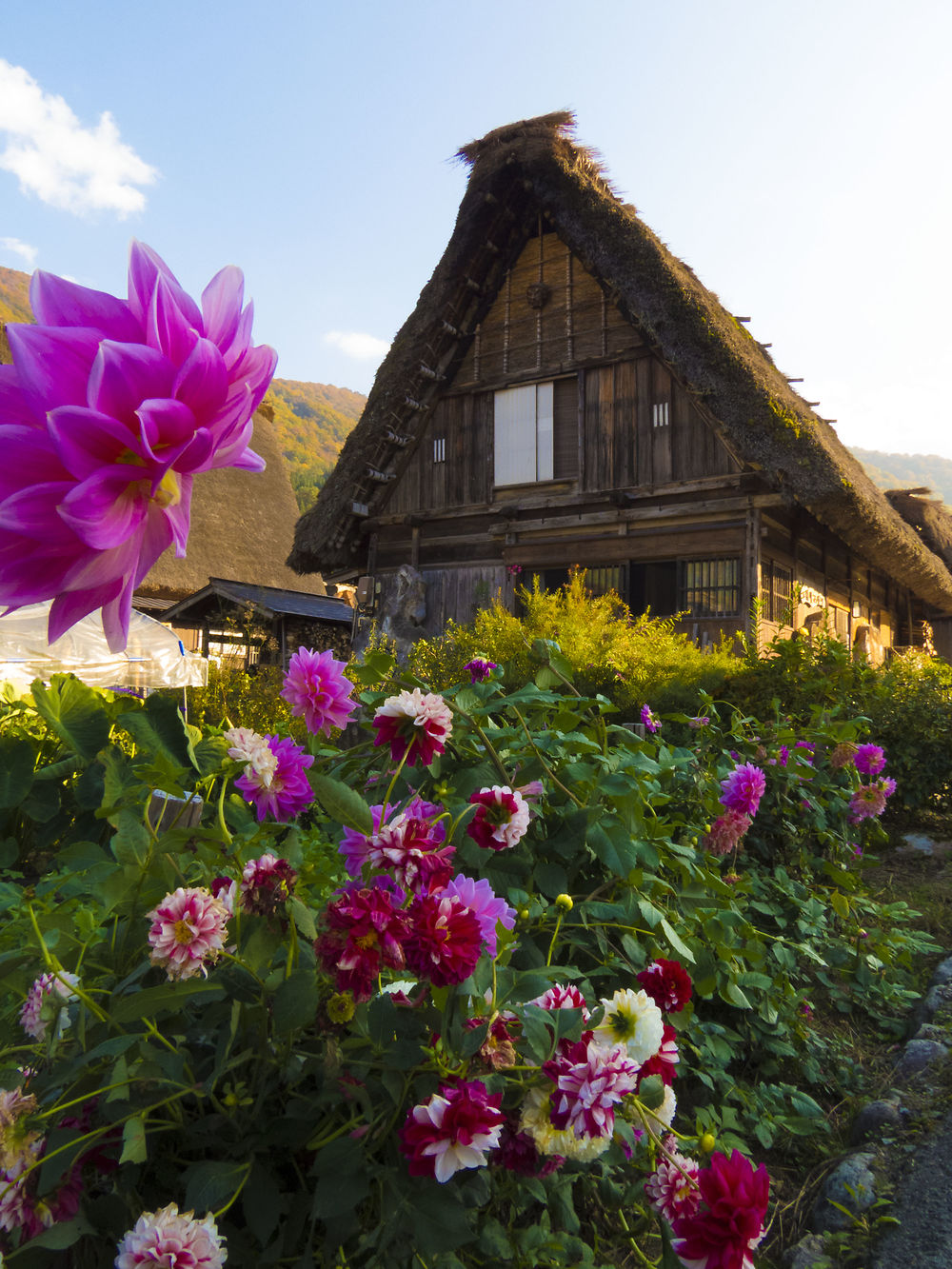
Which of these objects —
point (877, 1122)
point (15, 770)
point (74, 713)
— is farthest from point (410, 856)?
point (15, 770)

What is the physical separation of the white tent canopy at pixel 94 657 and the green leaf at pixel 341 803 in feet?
26.5

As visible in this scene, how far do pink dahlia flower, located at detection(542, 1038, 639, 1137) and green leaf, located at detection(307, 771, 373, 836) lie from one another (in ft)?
1.26

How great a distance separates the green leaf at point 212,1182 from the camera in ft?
2.92

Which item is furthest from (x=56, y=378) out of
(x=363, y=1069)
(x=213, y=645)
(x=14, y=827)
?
(x=213, y=645)

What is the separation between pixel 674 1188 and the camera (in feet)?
3.18

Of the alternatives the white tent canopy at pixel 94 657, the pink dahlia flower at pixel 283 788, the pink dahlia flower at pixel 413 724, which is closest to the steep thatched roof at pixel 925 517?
the white tent canopy at pixel 94 657

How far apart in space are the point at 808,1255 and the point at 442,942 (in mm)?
1214

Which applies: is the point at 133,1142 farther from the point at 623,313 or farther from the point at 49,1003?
the point at 623,313

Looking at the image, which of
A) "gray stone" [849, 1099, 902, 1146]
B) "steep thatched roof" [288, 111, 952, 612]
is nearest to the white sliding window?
"steep thatched roof" [288, 111, 952, 612]

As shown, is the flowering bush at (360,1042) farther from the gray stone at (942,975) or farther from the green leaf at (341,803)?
the gray stone at (942,975)

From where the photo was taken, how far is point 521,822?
3.78 ft

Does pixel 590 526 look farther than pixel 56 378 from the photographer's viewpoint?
Yes

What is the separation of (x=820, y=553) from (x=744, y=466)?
3144 millimetres

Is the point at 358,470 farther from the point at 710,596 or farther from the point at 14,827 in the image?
the point at 14,827
